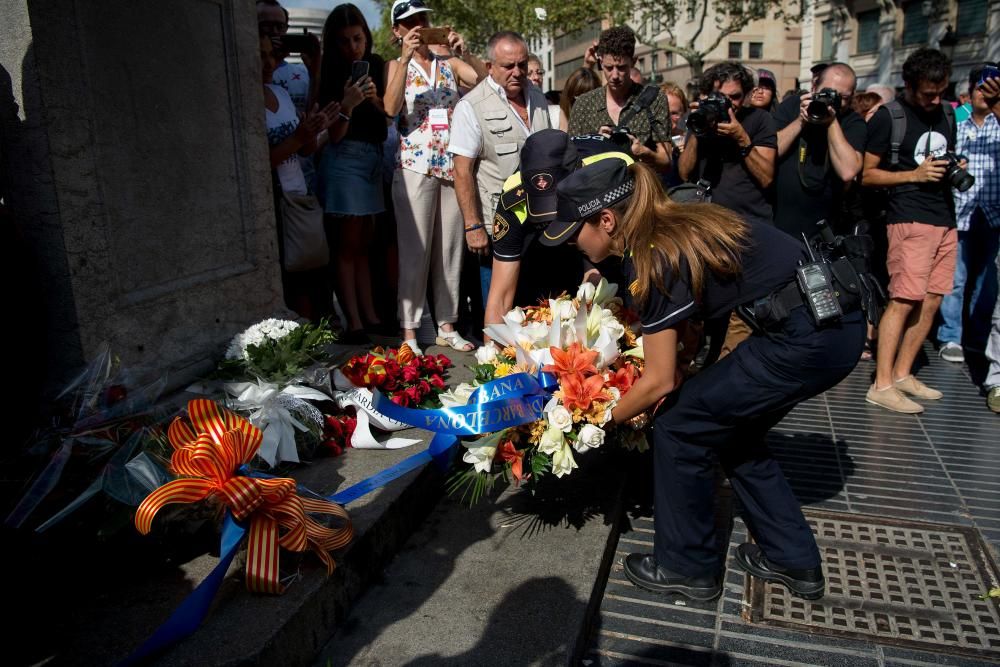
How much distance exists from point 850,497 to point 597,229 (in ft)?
6.91

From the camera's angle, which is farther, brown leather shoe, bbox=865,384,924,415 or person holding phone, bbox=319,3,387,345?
brown leather shoe, bbox=865,384,924,415

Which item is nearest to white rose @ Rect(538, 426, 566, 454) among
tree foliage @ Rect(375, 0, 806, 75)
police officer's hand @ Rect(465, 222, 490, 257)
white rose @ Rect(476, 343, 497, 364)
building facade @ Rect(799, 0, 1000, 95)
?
white rose @ Rect(476, 343, 497, 364)

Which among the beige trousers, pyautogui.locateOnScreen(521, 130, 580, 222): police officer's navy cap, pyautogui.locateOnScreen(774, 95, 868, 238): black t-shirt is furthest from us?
pyautogui.locateOnScreen(774, 95, 868, 238): black t-shirt

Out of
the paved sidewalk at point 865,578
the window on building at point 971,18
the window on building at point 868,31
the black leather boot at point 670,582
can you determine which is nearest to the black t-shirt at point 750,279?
the black leather boot at point 670,582

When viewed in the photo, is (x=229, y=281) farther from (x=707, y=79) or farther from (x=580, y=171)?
(x=707, y=79)

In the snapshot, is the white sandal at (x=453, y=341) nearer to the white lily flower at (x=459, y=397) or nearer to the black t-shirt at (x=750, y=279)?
the white lily flower at (x=459, y=397)

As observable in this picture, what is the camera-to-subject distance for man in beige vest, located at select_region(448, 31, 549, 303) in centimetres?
477

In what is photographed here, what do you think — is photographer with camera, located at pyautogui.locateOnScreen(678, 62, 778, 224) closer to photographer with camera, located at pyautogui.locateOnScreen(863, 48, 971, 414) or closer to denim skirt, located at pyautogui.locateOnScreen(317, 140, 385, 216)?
photographer with camera, located at pyautogui.locateOnScreen(863, 48, 971, 414)

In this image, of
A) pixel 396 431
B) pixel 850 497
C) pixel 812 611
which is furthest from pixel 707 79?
pixel 812 611

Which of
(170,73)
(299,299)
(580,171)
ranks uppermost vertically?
(170,73)

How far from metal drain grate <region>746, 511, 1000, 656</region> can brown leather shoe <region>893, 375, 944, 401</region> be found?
80.5 inches

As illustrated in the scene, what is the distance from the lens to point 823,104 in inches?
193

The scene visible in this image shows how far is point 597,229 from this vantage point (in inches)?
112

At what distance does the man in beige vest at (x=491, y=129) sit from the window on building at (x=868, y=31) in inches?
1208
